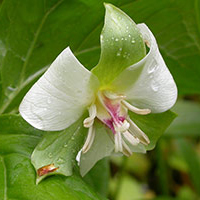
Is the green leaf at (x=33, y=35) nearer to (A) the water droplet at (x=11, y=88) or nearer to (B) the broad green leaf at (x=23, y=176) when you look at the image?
(A) the water droplet at (x=11, y=88)

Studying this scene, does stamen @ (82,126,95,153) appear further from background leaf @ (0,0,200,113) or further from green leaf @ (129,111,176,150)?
background leaf @ (0,0,200,113)

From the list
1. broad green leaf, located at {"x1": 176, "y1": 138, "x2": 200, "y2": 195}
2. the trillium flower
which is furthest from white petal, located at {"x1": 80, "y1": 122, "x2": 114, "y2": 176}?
broad green leaf, located at {"x1": 176, "y1": 138, "x2": 200, "y2": 195}

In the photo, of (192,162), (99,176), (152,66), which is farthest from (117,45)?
(192,162)

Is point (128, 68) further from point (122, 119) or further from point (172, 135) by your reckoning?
point (172, 135)

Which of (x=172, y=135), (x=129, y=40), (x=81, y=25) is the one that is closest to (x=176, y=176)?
(x=172, y=135)

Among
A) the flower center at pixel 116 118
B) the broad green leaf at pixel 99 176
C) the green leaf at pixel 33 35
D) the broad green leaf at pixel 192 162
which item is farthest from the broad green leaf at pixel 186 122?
the flower center at pixel 116 118

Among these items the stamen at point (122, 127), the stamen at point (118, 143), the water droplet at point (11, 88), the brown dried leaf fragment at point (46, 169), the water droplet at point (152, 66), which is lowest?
the water droplet at point (11, 88)
